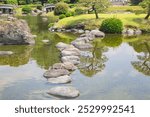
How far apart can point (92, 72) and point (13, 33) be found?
1101 centimetres

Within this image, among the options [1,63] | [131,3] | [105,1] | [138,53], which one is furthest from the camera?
[131,3]

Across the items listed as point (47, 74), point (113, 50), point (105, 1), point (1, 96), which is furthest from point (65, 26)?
point (1, 96)

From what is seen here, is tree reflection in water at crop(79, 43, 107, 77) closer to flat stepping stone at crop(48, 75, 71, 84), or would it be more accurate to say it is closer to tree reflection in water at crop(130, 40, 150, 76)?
flat stepping stone at crop(48, 75, 71, 84)

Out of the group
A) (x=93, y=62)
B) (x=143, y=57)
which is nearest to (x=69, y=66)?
(x=93, y=62)

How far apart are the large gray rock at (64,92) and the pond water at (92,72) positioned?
11.9 inches

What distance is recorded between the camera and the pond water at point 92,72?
19094 millimetres

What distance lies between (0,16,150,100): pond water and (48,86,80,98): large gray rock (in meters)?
0.30

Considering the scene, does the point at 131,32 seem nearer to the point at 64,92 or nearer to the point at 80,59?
the point at 80,59

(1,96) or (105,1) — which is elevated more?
(105,1)

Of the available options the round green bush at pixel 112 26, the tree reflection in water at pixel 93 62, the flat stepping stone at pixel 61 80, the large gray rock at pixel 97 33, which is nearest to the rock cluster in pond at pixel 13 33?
the tree reflection in water at pixel 93 62

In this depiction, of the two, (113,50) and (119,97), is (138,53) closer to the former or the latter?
(113,50)

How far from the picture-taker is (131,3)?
269ft

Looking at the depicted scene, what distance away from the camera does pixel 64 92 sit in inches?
718

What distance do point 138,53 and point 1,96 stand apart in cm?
1508
